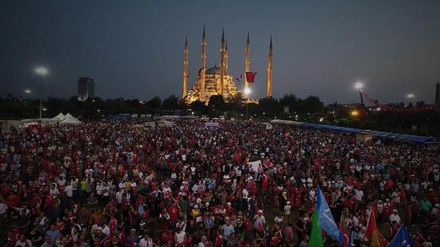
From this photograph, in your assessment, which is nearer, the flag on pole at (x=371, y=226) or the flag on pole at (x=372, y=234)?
the flag on pole at (x=372, y=234)

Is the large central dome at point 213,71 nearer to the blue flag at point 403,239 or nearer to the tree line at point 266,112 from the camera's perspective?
the tree line at point 266,112

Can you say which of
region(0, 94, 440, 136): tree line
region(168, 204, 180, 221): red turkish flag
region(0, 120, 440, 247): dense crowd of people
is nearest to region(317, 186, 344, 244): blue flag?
region(0, 120, 440, 247): dense crowd of people

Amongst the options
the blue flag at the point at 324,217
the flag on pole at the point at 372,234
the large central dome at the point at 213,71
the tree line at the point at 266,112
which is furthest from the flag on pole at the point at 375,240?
the large central dome at the point at 213,71

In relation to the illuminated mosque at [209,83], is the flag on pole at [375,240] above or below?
below

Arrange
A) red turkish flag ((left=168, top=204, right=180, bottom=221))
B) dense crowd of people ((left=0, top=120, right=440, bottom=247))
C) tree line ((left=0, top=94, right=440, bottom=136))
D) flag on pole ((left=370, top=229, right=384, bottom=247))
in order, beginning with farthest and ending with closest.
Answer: tree line ((left=0, top=94, right=440, bottom=136)), red turkish flag ((left=168, top=204, right=180, bottom=221)), dense crowd of people ((left=0, top=120, right=440, bottom=247)), flag on pole ((left=370, top=229, right=384, bottom=247))

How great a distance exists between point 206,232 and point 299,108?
79594 mm

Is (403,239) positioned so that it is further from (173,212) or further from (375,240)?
(173,212)

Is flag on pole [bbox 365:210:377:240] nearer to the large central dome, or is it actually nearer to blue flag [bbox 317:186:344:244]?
blue flag [bbox 317:186:344:244]

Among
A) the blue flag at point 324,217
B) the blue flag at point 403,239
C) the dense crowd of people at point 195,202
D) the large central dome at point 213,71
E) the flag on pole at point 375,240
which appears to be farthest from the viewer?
the large central dome at point 213,71

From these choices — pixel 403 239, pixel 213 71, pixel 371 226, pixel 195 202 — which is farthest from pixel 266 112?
pixel 403 239

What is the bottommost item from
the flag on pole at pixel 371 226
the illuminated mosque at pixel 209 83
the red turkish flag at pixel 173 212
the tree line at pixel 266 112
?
the red turkish flag at pixel 173 212

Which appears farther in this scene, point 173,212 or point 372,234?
point 173,212

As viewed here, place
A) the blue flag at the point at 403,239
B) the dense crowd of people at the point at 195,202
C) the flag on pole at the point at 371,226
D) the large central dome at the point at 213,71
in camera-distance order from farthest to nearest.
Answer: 1. the large central dome at the point at 213,71
2. the dense crowd of people at the point at 195,202
3. the flag on pole at the point at 371,226
4. the blue flag at the point at 403,239

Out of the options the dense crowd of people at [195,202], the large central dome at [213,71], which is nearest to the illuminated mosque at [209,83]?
the large central dome at [213,71]
